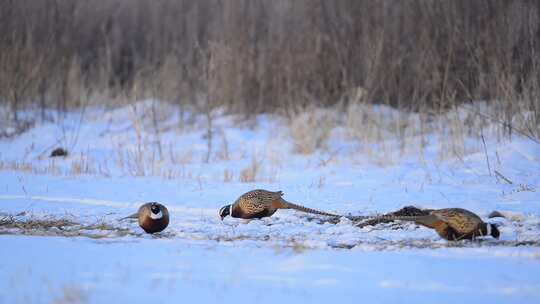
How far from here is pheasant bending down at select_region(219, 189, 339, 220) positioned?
5.95m

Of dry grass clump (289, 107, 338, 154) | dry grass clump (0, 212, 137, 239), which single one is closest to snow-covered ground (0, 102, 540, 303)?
dry grass clump (0, 212, 137, 239)

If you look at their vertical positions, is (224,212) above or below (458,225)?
above

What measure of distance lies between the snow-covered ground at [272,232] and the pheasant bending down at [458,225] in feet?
0.28

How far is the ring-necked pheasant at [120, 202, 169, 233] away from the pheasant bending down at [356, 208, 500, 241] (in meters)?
2.02

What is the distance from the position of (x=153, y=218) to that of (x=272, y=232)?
0.97 metres

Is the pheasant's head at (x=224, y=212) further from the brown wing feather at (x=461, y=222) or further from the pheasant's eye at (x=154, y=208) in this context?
the brown wing feather at (x=461, y=222)

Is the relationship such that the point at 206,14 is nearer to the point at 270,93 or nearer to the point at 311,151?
the point at 270,93

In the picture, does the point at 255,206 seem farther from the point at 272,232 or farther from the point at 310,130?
the point at 310,130

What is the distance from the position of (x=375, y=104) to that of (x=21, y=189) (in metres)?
7.07

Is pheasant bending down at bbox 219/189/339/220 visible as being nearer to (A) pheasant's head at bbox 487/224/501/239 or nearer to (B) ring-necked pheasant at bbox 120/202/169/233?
(B) ring-necked pheasant at bbox 120/202/169/233

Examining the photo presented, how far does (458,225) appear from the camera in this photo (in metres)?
4.91

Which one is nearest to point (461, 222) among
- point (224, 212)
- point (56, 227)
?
point (224, 212)

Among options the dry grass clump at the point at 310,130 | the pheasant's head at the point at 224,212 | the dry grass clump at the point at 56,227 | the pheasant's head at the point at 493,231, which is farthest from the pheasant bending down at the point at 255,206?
the dry grass clump at the point at 310,130

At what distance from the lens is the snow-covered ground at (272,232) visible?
3.69 metres
